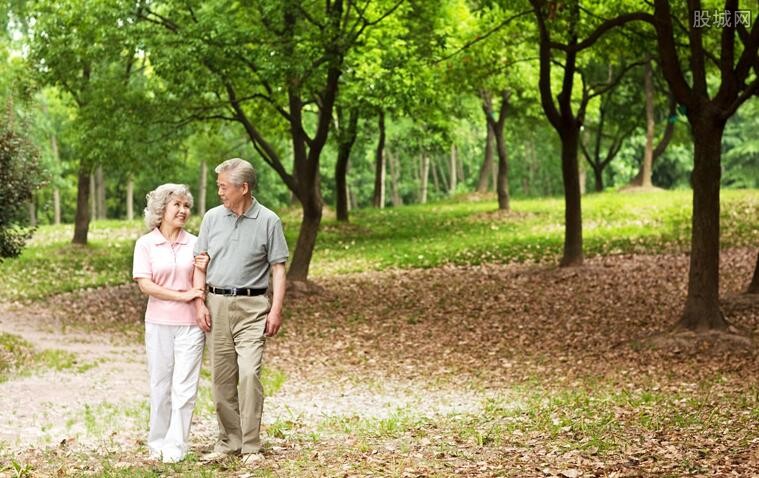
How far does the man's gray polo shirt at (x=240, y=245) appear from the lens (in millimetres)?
7918

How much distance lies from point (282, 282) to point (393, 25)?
1751 centimetres

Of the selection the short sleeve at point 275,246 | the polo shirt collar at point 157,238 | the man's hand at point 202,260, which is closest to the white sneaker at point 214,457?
the man's hand at point 202,260

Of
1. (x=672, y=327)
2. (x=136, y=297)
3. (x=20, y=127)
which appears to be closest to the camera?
(x=672, y=327)

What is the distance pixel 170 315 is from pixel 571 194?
51.0ft

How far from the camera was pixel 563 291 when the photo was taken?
68.2 ft

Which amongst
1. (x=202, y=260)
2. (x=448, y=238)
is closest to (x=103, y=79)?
(x=448, y=238)

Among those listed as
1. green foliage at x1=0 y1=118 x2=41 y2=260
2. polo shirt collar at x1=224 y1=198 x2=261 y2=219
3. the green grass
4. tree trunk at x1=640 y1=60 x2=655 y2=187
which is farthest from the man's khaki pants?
tree trunk at x1=640 y1=60 x2=655 y2=187

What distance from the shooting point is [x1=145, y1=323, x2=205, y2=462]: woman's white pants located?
26.2 ft

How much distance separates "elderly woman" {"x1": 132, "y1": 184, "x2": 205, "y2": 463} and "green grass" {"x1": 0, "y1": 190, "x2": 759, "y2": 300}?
16.2 metres

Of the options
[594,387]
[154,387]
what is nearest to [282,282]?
[154,387]

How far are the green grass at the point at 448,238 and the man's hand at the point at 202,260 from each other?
54.1 feet

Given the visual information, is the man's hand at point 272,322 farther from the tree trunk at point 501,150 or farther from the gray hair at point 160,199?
the tree trunk at point 501,150

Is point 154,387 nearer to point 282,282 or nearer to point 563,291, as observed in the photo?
point 282,282

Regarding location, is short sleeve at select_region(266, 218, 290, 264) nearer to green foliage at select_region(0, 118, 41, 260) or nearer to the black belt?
the black belt
